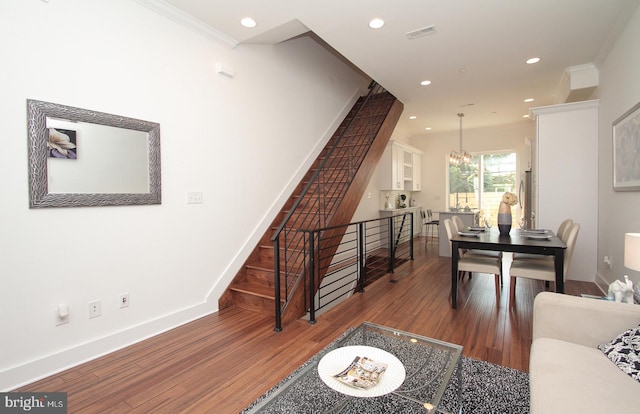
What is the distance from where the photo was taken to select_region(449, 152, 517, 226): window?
8008 millimetres

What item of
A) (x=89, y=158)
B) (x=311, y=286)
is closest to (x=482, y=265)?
(x=311, y=286)

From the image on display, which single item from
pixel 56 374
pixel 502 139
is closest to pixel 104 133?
pixel 56 374

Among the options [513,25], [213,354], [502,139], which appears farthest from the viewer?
[502,139]

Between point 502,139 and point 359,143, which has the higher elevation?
point 502,139

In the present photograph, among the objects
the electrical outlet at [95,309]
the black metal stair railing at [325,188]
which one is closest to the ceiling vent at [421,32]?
the black metal stair railing at [325,188]

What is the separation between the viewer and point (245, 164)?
148 inches

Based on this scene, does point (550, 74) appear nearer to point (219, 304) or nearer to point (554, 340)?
point (554, 340)

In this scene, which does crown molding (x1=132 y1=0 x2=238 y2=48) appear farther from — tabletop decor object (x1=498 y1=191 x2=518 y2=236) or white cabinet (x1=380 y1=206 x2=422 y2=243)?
white cabinet (x1=380 y1=206 x2=422 y2=243)

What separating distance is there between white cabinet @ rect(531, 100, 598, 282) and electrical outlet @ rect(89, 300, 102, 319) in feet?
17.5

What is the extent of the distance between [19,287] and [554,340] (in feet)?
11.1

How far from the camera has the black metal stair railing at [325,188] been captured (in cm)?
333

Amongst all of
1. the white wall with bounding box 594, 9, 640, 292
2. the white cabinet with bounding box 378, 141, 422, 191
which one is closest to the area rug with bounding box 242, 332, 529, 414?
the white wall with bounding box 594, 9, 640, 292

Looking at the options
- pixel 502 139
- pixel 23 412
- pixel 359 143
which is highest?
pixel 502 139

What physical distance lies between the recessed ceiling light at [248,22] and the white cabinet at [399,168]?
4.47 m
